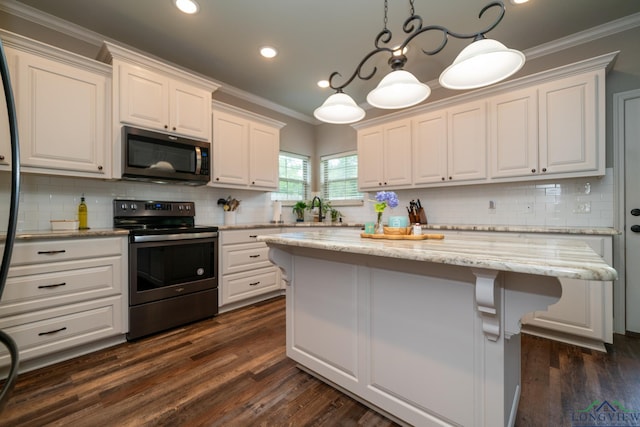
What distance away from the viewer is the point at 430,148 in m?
3.36

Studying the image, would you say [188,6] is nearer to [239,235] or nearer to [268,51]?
[268,51]

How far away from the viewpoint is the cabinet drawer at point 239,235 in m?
3.11

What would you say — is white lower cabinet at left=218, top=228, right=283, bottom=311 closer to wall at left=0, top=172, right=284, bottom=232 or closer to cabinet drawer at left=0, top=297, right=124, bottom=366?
wall at left=0, top=172, right=284, bottom=232

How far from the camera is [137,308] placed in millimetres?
2434

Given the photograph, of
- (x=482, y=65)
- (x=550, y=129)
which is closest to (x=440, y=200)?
(x=550, y=129)

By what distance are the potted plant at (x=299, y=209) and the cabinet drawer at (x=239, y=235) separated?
100cm

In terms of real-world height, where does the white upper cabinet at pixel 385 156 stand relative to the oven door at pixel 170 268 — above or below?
above

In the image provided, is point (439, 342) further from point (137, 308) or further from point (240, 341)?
point (137, 308)

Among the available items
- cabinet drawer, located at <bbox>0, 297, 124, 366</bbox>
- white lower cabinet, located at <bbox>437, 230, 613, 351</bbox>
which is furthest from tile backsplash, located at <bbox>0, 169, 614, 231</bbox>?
cabinet drawer, located at <bbox>0, 297, 124, 366</bbox>

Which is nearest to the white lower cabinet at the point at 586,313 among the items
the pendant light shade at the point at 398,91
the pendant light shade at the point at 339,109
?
the pendant light shade at the point at 398,91

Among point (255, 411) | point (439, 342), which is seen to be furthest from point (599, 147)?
point (255, 411)

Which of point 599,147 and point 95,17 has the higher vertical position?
point 95,17

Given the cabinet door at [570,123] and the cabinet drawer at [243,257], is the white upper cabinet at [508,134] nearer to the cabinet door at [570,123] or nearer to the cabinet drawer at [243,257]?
the cabinet door at [570,123]

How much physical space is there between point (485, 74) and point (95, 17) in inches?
121
